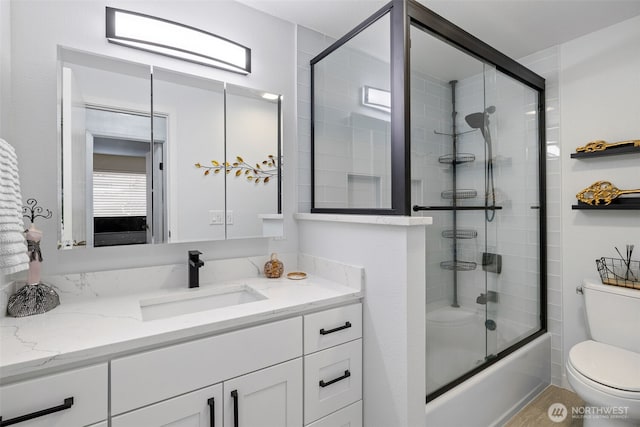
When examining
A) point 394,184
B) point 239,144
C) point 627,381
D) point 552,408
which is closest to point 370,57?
point 394,184

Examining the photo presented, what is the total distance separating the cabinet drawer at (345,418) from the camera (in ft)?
4.29

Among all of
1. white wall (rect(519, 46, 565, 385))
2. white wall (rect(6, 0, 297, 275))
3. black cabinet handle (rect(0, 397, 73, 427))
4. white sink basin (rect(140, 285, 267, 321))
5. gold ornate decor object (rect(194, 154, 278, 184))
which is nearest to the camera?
black cabinet handle (rect(0, 397, 73, 427))

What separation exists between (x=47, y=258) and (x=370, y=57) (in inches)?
67.4

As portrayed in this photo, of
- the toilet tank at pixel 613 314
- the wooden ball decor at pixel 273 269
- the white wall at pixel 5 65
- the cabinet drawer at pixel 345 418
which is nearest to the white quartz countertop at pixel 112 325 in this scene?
the wooden ball decor at pixel 273 269

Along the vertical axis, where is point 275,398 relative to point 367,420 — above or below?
above

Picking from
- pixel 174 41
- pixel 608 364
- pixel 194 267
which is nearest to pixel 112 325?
pixel 194 267

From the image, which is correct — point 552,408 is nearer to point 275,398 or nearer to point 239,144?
point 275,398

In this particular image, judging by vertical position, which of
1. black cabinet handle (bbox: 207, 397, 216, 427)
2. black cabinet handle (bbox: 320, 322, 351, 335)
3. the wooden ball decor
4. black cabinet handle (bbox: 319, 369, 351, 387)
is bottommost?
black cabinet handle (bbox: 319, 369, 351, 387)

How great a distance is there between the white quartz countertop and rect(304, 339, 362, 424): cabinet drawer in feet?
0.71

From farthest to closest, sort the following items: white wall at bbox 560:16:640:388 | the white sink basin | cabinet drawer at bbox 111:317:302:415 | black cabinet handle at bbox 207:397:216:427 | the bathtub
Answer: white wall at bbox 560:16:640:388, the bathtub, the white sink basin, black cabinet handle at bbox 207:397:216:427, cabinet drawer at bbox 111:317:302:415

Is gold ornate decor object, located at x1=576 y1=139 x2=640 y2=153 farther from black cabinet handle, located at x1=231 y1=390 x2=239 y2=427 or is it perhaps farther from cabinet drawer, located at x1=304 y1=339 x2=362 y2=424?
black cabinet handle, located at x1=231 y1=390 x2=239 y2=427

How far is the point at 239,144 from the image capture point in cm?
171

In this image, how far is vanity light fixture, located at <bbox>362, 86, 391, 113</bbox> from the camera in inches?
56.5

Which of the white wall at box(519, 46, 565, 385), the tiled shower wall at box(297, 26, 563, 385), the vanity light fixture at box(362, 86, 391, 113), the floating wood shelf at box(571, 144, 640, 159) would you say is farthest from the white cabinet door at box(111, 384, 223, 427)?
the floating wood shelf at box(571, 144, 640, 159)
